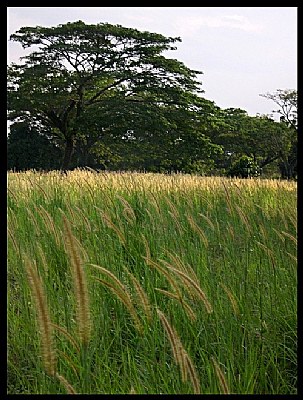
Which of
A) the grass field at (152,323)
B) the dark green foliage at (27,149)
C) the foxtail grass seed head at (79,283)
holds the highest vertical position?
the dark green foliage at (27,149)

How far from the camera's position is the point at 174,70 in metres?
21.8

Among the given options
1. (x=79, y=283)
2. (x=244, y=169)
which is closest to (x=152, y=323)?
(x=79, y=283)

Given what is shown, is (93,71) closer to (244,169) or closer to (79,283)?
(244,169)

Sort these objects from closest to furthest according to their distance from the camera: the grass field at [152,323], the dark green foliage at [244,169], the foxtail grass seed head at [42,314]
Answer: the foxtail grass seed head at [42,314], the grass field at [152,323], the dark green foliage at [244,169]

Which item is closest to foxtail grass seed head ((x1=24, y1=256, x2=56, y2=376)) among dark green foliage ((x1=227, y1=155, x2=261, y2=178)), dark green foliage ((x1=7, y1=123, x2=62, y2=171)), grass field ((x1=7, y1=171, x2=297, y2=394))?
grass field ((x1=7, y1=171, x2=297, y2=394))

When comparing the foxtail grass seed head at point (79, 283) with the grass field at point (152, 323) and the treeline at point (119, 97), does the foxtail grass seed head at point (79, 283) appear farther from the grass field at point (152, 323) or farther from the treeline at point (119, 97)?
the treeline at point (119, 97)

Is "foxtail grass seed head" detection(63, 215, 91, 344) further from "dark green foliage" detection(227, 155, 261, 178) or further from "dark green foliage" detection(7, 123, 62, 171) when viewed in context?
"dark green foliage" detection(7, 123, 62, 171)

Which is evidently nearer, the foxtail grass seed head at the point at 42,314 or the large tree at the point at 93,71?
the foxtail grass seed head at the point at 42,314

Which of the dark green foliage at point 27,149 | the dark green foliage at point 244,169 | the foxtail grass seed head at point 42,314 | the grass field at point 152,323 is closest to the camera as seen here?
the foxtail grass seed head at point 42,314

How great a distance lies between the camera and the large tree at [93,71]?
2141cm

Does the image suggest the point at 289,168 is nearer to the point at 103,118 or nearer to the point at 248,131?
the point at 248,131

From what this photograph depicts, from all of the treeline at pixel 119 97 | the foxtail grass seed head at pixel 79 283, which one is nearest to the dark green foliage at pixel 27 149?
the treeline at pixel 119 97

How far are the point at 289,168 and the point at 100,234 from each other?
28878mm
